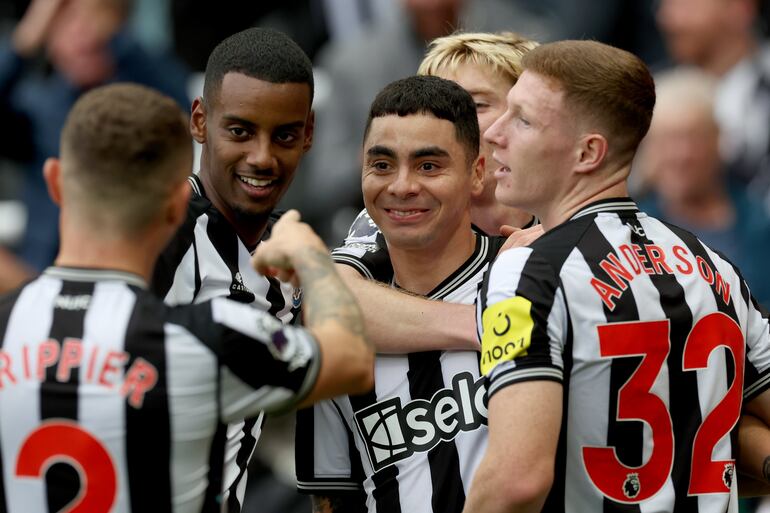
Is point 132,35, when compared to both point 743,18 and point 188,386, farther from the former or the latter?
point 188,386

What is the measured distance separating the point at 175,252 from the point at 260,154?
0.45 m

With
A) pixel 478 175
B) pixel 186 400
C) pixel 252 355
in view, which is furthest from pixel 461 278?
pixel 186 400

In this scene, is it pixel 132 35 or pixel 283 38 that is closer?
pixel 283 38

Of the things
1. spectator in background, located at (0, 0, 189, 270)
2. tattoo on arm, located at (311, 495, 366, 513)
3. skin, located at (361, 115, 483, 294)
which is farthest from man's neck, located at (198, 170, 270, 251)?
spectator in background, located at (0, 0, 189, 270)

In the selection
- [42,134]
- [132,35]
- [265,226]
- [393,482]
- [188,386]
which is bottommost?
[393,482]

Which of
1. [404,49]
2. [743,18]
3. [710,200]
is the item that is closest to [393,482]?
[710,200]

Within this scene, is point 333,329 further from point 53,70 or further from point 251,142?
point 53,70

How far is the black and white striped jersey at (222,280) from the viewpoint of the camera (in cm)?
423

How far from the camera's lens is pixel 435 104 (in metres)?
4.36

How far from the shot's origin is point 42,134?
8.16 meters

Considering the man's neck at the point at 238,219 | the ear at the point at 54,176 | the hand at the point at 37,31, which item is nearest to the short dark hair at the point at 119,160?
the ear at the point at 54,176

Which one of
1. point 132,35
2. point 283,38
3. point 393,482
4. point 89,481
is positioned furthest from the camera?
point 132,35

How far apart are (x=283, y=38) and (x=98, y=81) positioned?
12.7ft

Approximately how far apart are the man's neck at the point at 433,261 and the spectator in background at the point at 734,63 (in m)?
3.96
